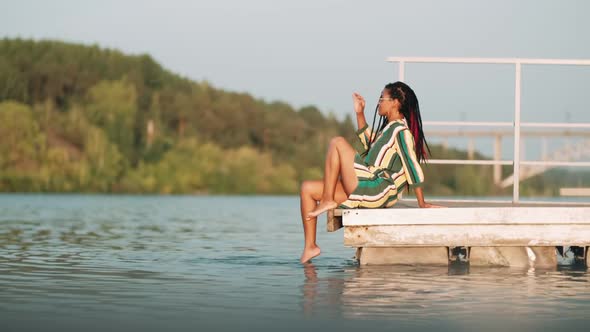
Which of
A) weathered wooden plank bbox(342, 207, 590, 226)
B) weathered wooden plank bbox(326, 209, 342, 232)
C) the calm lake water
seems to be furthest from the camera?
weathered wooden plank bbox(326, 209, 342, 232)

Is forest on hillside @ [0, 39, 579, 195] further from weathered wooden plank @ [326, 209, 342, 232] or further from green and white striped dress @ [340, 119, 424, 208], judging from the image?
green and white striped dress @ [340, 119, 424, 208]

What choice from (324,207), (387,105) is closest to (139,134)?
(387,105)

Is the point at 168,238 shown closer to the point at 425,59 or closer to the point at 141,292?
the point at 425,59

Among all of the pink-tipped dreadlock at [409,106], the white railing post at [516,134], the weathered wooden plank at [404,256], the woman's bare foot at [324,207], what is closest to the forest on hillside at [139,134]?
the white railing post at [516,134]

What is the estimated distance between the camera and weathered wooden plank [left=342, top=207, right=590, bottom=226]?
Result: 838 centimetres

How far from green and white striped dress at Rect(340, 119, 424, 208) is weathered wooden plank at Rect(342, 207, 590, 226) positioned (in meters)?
0.10

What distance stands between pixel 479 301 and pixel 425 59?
144 inches

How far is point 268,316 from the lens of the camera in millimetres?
5504

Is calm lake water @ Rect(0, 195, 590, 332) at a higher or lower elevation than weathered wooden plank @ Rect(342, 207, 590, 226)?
lower

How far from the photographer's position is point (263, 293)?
21.6 feet

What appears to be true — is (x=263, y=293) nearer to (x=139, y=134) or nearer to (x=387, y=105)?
(x=387, y=105)

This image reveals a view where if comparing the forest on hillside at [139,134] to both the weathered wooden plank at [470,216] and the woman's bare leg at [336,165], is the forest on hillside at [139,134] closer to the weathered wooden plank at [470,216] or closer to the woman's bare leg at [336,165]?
the weathered wooden plank at [470,216]

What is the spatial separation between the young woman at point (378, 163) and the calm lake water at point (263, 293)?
22.3 inches

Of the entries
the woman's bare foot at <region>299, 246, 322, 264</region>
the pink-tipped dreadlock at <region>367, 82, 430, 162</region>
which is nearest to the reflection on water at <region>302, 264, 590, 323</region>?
the woman's bare foot at <region>299, 246, 322, 264</region>
